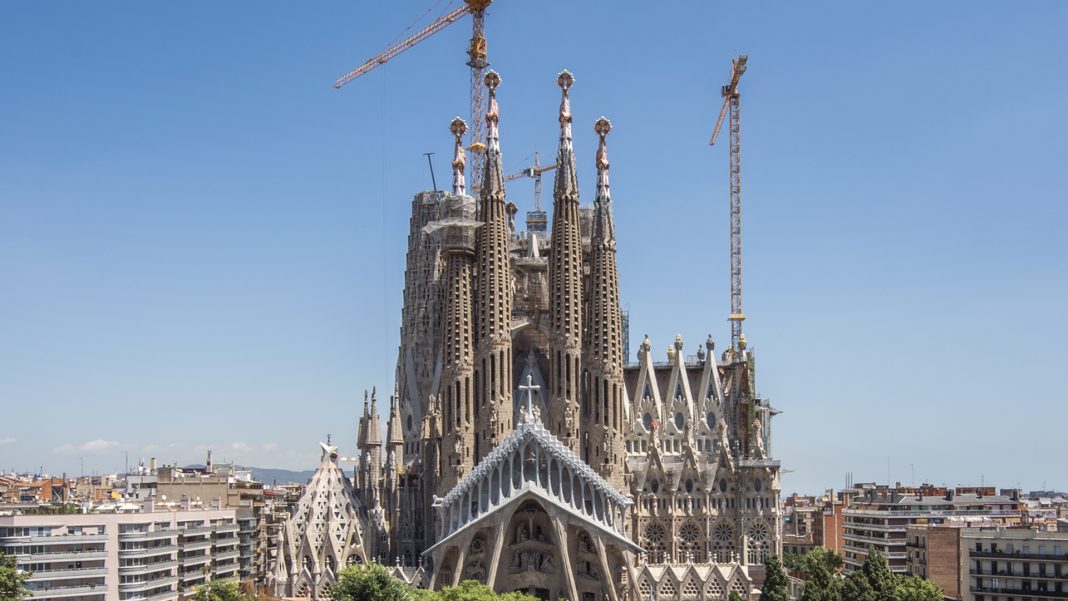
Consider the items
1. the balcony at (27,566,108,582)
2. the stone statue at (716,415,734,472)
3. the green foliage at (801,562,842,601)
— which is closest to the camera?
the balcony at (27,566,108,582)

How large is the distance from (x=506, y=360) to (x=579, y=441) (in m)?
6.77

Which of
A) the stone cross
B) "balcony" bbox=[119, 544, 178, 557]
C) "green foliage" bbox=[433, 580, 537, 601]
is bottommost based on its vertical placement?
"green foliage" bbox=[433, 580, 537, 601]

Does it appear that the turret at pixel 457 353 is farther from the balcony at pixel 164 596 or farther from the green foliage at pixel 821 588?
the green foliage at pixel 821 588

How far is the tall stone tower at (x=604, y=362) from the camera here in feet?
254

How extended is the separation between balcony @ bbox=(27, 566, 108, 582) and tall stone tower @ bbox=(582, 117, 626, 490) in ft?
95.8

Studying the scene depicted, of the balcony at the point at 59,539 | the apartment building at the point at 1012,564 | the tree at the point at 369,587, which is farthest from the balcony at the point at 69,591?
the apartment building at the point at 1012,564

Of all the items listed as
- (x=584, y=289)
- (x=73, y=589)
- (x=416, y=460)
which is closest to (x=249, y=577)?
(x=416, y=460)

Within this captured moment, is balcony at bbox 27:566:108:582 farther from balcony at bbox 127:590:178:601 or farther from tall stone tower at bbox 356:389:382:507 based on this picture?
tall stone tower at bbox 356:389:382:507

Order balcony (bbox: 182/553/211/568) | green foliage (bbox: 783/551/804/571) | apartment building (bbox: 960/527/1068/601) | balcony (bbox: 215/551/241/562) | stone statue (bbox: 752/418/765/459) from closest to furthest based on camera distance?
apartment building (bbox: 960/527/1068/601) < balcony (bbox: 182/553/211/568) < balcony (bbox: 215/551/241/562) < stone statue (bbox: 752/418/765/459) < green foliage (bbox: 783/551/804/571)

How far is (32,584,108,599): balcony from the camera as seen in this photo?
62878mm

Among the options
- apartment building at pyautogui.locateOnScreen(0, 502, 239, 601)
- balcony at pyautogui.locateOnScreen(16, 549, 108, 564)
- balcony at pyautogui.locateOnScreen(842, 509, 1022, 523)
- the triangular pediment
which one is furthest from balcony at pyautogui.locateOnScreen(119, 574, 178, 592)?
balcony at pyautogui.locateOnScreen(842, 509, 1022, 523)

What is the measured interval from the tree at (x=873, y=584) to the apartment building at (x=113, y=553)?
37.8m

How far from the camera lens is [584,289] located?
8231 cm

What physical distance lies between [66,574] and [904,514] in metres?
56.0
